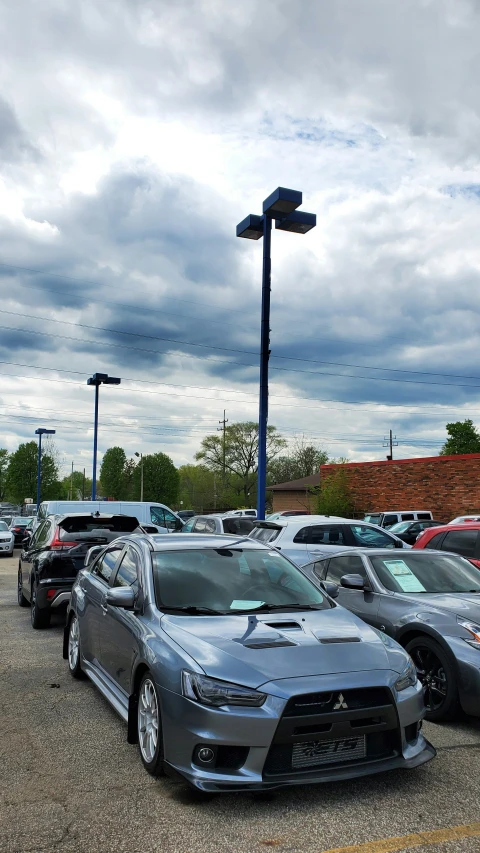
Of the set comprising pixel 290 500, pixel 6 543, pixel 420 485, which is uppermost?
pixel 420 485

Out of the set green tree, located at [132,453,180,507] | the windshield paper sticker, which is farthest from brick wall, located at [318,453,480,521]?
green tree, located at [132,453,180,507]

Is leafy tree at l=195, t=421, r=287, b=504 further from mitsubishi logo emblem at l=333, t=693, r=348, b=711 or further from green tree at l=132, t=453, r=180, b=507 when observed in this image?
mitsubishi logo emblem at l=333, t=693, r=348, b=711

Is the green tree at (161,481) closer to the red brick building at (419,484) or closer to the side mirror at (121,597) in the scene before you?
the red brick building at (419,484)

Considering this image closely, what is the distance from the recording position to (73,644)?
7266 mm

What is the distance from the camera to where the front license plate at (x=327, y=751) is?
3.95 metres

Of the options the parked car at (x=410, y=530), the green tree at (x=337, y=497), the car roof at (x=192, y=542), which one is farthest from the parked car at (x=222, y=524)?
the green tree at (x=337, y=497)

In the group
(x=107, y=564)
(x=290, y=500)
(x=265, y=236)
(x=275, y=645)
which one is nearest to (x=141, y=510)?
(x=265, y=236)

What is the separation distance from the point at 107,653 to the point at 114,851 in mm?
2341

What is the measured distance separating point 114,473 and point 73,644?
4331 inches

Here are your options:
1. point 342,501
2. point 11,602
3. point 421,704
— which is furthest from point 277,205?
point 342,501

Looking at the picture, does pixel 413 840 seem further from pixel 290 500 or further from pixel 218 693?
pixel 290 500

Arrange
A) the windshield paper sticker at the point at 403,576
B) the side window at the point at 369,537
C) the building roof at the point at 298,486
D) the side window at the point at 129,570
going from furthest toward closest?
the building roof at the point at 298,486, the side window at the point at 369,537, the windshield paper sticker at the point at 403,576, the side window at the point at 129,570

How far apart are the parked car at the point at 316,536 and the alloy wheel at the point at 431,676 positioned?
4944 millimetres

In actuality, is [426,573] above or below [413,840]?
above
